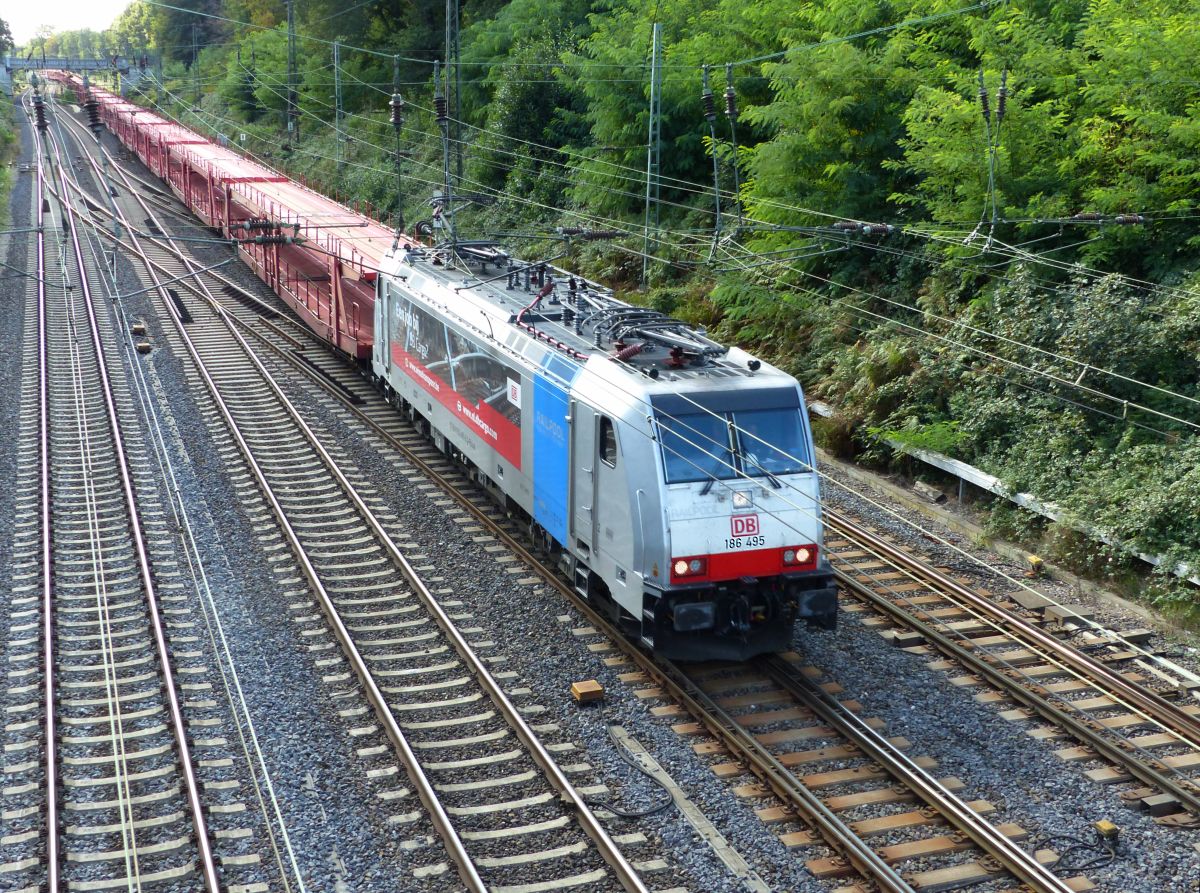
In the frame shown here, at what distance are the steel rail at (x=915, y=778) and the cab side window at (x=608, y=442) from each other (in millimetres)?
2635

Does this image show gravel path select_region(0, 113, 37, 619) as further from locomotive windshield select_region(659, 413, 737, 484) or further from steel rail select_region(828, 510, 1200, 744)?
steel rail select_region(828, 510, 1200, 744)

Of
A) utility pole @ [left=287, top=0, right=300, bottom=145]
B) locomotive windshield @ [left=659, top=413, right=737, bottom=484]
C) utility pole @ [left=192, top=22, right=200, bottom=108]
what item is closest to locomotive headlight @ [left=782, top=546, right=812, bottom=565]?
locomotive windshield @ [left=659, top=413, right=737, bottom=484]

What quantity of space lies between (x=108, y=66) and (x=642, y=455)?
109350mm

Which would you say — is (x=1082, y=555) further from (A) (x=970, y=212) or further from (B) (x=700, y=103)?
(B) (x=700, y=103)

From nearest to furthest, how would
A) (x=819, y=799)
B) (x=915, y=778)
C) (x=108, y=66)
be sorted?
(x=819, y=799), (x=915, y=778), (x=108, y=66)

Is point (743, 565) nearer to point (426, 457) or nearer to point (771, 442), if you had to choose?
point (771, 442)

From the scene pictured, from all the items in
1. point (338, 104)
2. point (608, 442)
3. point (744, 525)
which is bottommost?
point (744, 525)

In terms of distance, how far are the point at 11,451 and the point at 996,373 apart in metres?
15.6

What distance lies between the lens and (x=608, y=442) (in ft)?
37.3

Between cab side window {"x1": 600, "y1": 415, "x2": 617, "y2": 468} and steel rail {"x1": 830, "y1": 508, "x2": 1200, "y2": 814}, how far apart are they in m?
3.91

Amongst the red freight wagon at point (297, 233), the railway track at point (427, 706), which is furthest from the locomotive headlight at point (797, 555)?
the red freight wagon at point (297, 233)

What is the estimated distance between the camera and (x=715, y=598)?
10.9 m

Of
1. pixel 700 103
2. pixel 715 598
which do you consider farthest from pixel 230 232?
pixel 715 598

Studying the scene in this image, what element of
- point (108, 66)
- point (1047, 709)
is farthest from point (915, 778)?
point (108, 66)
